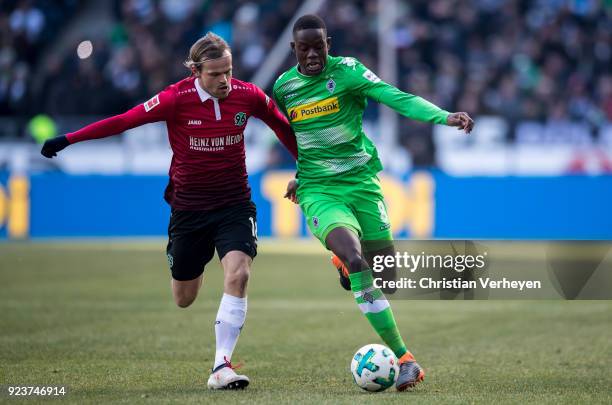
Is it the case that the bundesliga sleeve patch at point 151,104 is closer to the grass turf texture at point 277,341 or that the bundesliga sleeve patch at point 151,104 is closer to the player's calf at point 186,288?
the player's calf at point 186,288

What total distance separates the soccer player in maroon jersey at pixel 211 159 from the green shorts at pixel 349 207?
39 centimetres

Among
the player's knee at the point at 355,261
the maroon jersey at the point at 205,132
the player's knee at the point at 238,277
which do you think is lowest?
the player's knee at the point at 238,277

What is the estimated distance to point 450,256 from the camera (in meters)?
8.00

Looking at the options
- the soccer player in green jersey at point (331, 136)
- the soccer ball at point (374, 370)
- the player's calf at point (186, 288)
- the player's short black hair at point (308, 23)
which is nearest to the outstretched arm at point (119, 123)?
the soccer player in green jersey at point (331, 136)

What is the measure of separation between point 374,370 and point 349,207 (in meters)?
1.25

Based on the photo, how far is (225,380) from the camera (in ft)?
22.6

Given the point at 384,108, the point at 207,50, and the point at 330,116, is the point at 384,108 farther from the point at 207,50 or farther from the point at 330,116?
the point at 207,50

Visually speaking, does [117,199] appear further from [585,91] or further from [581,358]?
[581,358]

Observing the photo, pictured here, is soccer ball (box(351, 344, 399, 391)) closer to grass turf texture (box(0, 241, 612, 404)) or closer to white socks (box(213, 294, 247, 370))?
grass turf texture (box(0, 241, 612, 404))

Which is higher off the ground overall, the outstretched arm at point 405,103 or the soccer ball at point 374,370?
the outstretched arm at point 405,103

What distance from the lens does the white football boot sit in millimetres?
6871

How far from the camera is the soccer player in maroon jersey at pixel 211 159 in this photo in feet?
23.7

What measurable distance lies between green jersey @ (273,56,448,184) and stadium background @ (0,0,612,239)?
12.2 m

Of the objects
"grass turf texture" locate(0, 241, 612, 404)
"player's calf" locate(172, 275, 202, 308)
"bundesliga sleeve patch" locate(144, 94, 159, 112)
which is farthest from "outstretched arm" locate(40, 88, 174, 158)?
"grass turf texture" locate(0, 241, 612, 404)
